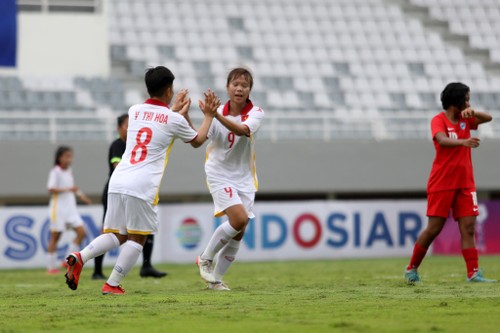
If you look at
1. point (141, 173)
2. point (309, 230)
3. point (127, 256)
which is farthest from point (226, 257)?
point (309, 230)

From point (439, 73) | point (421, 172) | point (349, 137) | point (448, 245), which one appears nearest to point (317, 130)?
point (349, 137)

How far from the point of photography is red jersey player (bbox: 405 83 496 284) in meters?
9.99

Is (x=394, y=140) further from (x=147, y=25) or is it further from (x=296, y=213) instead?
(x=147, y=25)

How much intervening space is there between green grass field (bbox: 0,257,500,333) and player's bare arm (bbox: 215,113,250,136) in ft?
4.47

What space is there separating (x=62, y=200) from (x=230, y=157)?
7.30m

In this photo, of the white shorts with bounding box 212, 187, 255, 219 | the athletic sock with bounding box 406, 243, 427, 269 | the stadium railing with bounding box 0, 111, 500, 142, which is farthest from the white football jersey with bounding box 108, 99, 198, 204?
the stadium railing with bounding box 0, 111, 500, 142

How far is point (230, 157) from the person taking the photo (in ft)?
30.2

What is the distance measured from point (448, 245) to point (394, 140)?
2.83 metres

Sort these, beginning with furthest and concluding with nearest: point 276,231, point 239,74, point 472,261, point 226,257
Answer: point 276,231, point 472,261, point 226,257, point 239,74

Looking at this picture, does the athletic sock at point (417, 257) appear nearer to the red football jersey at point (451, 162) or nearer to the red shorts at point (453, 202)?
the red shorts at point (453, 202)

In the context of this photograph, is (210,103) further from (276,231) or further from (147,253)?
(276,231)

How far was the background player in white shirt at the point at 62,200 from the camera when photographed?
622 inches

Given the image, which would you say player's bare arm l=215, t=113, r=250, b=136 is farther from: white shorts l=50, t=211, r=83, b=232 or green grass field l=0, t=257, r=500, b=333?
white shorts l=50, t=211, r=83, b=232

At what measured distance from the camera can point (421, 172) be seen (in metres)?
22.6
